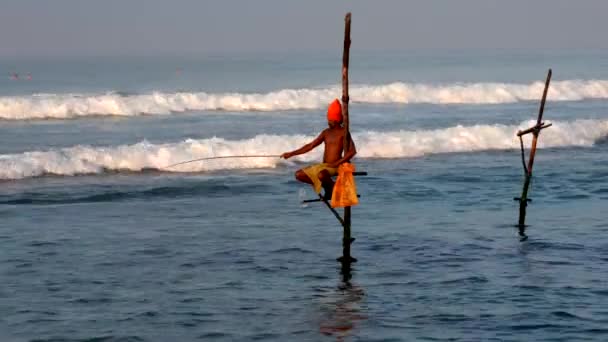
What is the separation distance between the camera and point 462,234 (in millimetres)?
18188

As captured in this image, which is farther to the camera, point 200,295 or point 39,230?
point 39,230

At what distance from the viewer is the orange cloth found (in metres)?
14.5

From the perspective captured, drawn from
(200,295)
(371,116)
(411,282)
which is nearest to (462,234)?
(411,282)

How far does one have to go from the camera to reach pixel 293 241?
58.5 feet

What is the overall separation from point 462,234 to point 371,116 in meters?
27.4

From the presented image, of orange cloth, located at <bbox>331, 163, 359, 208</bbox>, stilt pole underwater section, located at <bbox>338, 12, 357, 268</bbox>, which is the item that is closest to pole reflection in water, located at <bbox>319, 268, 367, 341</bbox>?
stilt pole underwater section, located at <bbox>338, 12, 357, 268</bbox>

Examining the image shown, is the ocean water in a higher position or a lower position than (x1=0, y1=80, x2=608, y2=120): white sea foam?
lower

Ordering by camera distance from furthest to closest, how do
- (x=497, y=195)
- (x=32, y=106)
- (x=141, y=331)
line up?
(x=32, y=106), (x=497, y=195), (x=141, y=331)

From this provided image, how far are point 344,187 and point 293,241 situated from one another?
136 inches

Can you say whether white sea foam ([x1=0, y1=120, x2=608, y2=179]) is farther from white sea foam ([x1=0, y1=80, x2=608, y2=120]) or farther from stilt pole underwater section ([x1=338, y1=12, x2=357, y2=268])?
white sea foam ([x1=0, y1=80, x2=608, y2=120])

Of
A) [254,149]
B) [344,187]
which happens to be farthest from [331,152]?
[254,149]

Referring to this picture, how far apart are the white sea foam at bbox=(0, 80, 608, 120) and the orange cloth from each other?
30517 millimetres

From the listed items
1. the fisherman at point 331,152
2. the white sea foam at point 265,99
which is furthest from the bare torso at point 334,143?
the white sea foam at point 265,99

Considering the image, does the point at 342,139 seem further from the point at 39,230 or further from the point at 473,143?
the point at 473,143
